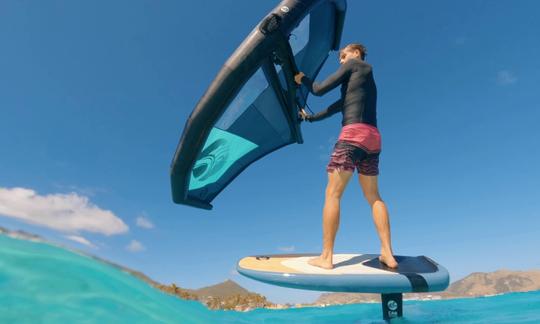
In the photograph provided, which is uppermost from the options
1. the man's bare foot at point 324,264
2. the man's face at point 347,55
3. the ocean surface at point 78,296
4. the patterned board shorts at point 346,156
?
the man's face at point 347,55

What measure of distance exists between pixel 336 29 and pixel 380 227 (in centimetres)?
340

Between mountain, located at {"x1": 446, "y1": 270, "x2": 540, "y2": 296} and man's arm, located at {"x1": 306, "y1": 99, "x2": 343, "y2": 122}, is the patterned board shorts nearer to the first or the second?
man's arm, located at {"x1": 306, "y1": 99, "x2": 343, "y2": 122}

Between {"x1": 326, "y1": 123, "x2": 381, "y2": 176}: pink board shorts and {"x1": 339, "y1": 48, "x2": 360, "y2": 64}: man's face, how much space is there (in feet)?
2.97

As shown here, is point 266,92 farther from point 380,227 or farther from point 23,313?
point 23,313

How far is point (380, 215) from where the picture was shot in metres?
3.27

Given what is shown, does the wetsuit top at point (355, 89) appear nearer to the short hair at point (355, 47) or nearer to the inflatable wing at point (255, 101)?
the short hair at point (355, 47)

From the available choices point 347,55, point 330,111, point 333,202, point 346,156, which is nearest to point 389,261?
point 333,202

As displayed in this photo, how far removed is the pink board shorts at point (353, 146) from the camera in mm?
3168

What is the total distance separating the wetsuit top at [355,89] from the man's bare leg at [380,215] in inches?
26.1

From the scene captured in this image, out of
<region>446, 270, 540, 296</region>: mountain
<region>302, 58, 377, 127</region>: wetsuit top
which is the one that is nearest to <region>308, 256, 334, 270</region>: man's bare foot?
<region>302, 58, 377, 127</region>: wetsuit top

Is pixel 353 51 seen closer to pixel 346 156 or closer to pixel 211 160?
pixel 346 156

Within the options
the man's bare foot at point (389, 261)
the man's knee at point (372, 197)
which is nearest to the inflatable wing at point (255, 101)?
the man's knee at point (372, 197)

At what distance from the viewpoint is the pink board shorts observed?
3.17 metres

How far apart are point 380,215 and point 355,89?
55.3 inches
